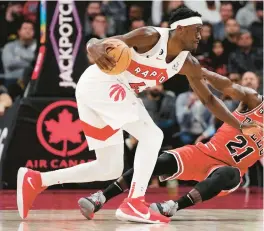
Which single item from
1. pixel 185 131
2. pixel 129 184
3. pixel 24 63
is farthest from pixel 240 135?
pixel 24 63

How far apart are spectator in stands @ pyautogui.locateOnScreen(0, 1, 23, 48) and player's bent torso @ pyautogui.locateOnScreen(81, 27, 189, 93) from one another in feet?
17.8

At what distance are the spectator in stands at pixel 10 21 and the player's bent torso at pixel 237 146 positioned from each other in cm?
525

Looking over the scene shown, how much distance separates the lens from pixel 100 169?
5625 mm

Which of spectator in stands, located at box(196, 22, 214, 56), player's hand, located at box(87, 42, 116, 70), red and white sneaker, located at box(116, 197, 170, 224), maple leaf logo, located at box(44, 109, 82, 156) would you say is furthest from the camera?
spectator in stands, located at box(196, 22, 214, 56)

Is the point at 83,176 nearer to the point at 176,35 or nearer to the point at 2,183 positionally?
the point at 176,35

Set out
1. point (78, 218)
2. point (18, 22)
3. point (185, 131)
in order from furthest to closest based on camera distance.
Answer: point (18, 22), point (185, 131), point (78, 218)

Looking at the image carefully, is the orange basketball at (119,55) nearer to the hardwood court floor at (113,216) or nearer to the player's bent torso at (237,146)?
the hardwood court floor at (113,216)

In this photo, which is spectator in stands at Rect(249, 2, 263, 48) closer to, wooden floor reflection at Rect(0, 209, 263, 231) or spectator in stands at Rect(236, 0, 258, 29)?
spectator in stands at Rect(236, 0, 258, 29)

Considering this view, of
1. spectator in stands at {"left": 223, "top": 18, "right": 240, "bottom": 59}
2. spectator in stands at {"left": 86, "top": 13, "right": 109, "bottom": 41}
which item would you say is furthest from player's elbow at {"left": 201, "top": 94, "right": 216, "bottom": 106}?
spectator in stands at {"left": 223, "top": 18, "right": 240, "bottom": 59}

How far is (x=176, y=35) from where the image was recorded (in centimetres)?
568

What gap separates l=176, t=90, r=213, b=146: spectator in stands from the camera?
32.6 ft

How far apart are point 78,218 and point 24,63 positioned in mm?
5027

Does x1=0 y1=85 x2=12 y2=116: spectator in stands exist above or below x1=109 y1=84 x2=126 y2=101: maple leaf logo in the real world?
below

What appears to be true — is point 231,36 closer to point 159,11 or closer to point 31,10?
point 159,11
